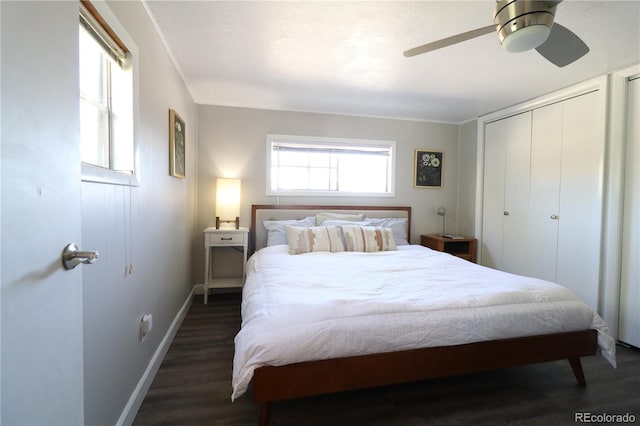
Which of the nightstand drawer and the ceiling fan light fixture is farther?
the nightstand drawer

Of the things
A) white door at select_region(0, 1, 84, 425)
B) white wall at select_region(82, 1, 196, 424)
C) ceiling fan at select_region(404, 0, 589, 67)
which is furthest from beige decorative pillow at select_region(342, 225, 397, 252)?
white door at select_region(0, 1, 84, 425)

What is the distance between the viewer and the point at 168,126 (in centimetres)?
206

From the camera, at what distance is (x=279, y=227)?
3100 mm

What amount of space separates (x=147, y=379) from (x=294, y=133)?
2781 millimetres

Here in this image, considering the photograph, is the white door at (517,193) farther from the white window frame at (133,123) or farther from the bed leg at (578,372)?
the white window frame at (133,123)

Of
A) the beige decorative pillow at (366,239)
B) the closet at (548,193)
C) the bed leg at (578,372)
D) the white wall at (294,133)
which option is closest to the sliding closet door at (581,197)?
the closet at (548,193)

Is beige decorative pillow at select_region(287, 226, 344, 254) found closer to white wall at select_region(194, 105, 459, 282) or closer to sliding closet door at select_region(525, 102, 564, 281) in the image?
white wall at select_region(194, 105, 459, 282)

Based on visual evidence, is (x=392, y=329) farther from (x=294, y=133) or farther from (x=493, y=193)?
(x=493, y=193)

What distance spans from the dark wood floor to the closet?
0.93 m

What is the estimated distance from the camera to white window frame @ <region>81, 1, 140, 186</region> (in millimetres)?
1039

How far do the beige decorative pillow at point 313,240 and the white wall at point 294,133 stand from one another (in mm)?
783

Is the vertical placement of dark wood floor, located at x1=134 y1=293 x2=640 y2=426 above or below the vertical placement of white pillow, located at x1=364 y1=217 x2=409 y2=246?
below

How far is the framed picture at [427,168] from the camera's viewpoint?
3760mm

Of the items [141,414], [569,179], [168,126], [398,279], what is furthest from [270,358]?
[569,179]
